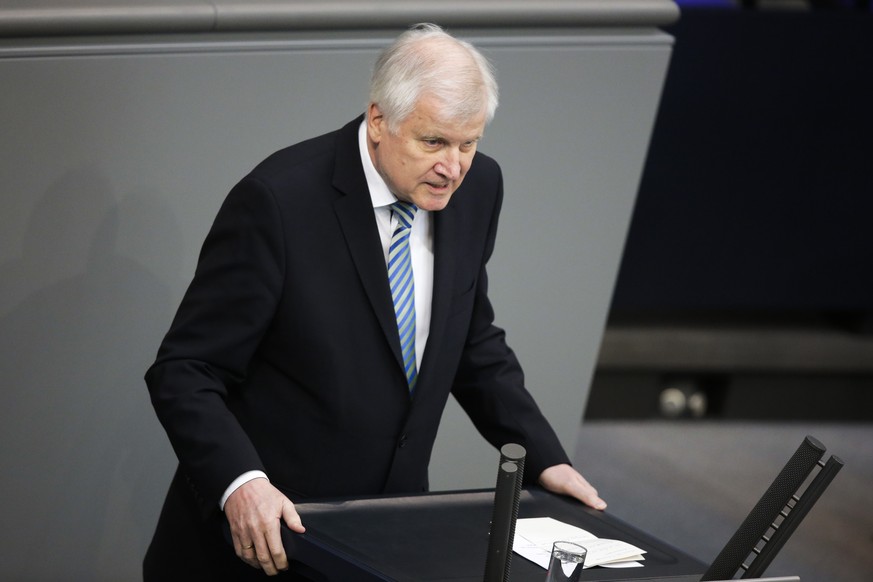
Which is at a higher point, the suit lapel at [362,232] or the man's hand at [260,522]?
the suit lapel at [362,232]

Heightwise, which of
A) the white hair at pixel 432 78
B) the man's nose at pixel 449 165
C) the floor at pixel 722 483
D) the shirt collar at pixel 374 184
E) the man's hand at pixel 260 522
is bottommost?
the floor at pixel 722 483

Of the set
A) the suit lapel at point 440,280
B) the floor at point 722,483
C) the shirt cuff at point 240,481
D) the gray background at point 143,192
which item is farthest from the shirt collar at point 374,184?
the floor at point 722,483

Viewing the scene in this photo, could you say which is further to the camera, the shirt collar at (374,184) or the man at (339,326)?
the shirt collar at (374,184)

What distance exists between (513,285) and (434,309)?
1.17 meters

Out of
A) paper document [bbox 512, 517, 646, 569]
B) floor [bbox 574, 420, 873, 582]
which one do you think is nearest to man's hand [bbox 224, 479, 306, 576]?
paper document [bbox 512, 517, 646, 569]

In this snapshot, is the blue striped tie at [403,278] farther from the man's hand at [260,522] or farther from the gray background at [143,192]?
the gray background at [143,192]

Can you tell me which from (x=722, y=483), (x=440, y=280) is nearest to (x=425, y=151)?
(x=440, y=280)

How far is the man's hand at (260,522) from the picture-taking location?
1834 millimetres

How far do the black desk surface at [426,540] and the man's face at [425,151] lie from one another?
1.49 feet

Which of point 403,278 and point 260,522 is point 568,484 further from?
point 260,522

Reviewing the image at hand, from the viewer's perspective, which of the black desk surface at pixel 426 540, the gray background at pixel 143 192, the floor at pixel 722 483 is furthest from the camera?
the floor at pixel 722 483

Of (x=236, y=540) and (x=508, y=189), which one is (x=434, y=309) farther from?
(x=508, y=189)

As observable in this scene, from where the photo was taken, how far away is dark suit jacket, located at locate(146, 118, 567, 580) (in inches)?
77.7

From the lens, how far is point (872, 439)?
539 centimetres
